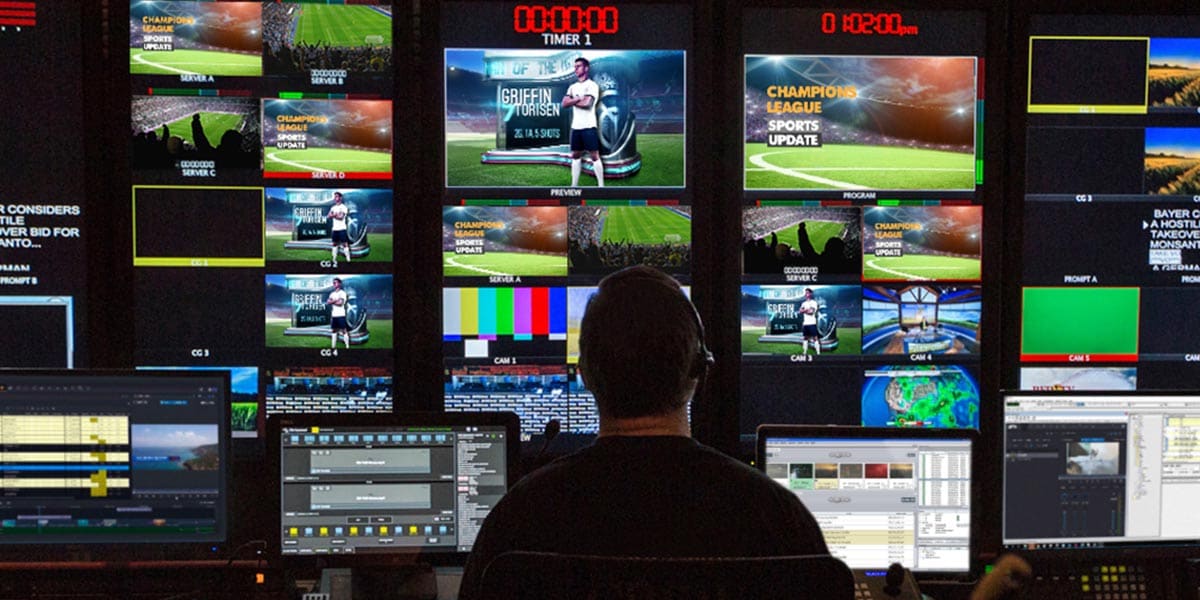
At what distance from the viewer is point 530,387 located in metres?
3.33

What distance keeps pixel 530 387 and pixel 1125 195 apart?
190 centimetres

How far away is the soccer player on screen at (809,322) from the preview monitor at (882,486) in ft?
2.68

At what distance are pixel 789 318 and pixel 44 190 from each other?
219 centimetres

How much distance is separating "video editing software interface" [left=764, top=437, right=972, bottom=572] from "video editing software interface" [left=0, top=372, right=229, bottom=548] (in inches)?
50.9

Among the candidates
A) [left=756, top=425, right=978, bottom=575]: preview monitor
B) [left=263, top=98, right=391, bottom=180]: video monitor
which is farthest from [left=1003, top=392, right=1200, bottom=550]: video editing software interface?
[left=263, top=98, right=391, bottom=180]: video monitor

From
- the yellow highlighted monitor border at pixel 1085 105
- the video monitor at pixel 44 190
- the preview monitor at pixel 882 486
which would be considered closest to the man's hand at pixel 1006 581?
the preview monitor at pixel 882 486

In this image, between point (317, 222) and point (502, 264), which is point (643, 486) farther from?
point (317, 222)

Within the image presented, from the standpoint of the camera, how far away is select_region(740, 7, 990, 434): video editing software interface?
3.35 meters

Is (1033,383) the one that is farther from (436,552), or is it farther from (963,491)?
(436,552)

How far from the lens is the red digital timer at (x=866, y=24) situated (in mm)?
3363

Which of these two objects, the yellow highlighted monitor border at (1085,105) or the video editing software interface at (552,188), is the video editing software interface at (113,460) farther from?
the yellow highlighted monitor border at (1085,105)

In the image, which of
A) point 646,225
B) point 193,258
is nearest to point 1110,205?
point 646,225

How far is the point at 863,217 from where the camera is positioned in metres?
3.38

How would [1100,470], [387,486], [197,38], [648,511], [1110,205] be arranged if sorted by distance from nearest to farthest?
1. [648,511]
2. [387,486]
3. [1100,470]
4. [197,38]
5. [1110,205]
